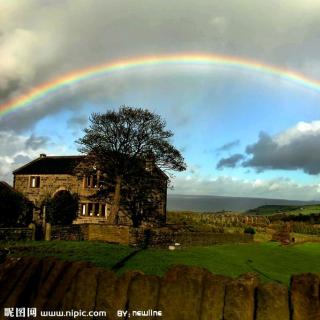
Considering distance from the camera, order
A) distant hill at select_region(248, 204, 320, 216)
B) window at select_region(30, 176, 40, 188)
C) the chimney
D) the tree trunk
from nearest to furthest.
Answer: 1. the tree trunk
2. the chimney
3. window at select_region(30, 176, 40, 188)
4. distant hill at select_region(248, 204, 320, 216)

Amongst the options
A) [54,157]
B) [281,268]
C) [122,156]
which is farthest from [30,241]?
[54,157]

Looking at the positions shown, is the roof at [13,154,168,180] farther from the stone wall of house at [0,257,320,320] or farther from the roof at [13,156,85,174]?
the stone wall of house at [0,257,320,320]

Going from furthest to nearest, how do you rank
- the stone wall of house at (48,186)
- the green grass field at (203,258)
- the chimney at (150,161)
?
the stone wall of house at (48,186)
the chimney at (150,161)
the green grass field at (203,258)

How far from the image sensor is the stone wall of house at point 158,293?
4.02 metres

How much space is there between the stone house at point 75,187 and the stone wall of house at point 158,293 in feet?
134

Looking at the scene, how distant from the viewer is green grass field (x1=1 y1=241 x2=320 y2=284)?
1734 centimetres

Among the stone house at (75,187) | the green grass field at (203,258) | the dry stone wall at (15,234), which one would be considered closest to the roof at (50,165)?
the stone house at (75,187)

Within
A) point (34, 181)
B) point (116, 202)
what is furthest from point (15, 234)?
point (34, 181)

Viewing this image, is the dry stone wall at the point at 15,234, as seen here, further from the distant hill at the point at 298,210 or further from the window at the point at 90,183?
the distant hill at the point at 298,210

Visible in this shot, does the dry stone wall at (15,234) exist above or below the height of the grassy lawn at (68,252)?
above

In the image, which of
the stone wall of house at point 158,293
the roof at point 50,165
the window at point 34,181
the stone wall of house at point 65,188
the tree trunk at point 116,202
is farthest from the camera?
the window at point 34,181

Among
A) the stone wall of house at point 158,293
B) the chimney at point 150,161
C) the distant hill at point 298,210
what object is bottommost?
the stone wall of house at point 158,293

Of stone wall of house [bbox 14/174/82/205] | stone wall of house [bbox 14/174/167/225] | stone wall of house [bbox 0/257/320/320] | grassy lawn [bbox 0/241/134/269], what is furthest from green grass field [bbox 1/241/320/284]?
stone wall of house [bbox 14/174/82/205]

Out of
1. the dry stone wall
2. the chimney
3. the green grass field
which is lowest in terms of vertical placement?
the green grass field
